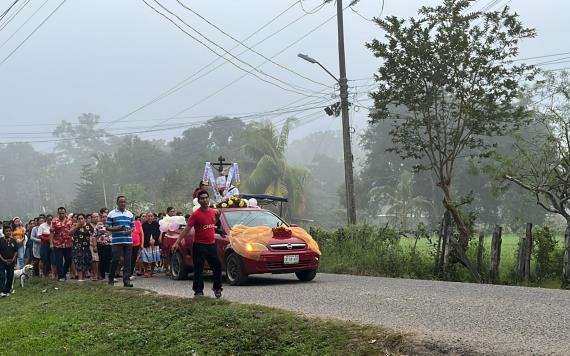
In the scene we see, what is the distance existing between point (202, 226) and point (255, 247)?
313 centimetres

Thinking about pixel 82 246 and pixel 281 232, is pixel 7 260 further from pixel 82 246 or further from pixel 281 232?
pixel 281 232

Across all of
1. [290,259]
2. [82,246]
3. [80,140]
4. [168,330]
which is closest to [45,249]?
[82,246]

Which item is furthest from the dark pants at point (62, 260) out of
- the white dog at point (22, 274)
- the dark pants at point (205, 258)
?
the dark pants at point (205, 258)

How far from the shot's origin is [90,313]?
11383 millimetres

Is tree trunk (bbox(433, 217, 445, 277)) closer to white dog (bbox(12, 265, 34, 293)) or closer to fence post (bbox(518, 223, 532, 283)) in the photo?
fence post (bbox(518, 223, 532, 283))

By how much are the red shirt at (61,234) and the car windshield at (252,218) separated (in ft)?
17.0

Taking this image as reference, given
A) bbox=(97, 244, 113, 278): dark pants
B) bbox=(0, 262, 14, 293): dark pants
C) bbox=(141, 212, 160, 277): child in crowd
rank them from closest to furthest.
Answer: bbox=(0, 262, 14, 293): dark pants
bbox=(97, 244, 113, 278): dark pants
bbox=(141, 212, 160, 277): child in crowd

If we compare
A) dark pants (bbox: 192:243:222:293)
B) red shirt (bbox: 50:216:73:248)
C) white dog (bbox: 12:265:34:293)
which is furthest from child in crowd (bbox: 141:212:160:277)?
dark pants (bbox: 192:243:222:293)

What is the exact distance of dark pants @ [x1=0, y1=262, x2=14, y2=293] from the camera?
643 inches

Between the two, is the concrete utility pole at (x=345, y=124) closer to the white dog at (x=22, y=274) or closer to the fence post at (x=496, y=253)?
the fence post at (x=496, y=253)

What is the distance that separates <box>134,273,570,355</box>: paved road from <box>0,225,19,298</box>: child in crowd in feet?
13.4

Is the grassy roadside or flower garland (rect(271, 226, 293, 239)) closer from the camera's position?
the grassy roadside

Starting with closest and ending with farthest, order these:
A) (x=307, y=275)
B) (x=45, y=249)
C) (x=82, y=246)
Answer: (x=307, y=275) < (x=82, y=246) < (x=45, y=249)

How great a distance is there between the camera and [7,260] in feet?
53.0
